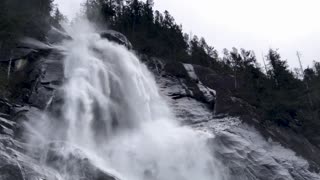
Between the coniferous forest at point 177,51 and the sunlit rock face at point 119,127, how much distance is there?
2.55 m

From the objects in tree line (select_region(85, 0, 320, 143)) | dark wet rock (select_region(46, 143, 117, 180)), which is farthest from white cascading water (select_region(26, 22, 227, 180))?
tree line (select_region(85, 0, 320, 143))

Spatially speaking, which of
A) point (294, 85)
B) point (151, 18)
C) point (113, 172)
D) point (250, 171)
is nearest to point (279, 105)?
point (294, 85)

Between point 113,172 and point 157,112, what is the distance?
41.0ft

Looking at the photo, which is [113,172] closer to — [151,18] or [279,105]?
[279,105]

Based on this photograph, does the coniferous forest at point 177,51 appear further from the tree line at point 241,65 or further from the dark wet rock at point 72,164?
the dark wet rock at point 72,164

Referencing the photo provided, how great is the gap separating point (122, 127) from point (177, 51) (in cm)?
2551

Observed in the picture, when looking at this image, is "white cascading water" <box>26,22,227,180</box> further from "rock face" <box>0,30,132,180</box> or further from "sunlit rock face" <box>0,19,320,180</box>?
"rock face" <box>0,30,132,180</box>

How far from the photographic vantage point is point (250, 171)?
30.5 m

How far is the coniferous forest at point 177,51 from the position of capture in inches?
1622

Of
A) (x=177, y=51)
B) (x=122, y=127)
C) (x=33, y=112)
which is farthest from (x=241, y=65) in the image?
(x=33, y=112)

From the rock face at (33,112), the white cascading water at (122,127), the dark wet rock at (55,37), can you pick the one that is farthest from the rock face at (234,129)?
the rock face at (33,112)

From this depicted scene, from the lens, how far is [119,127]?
3216 centimetres

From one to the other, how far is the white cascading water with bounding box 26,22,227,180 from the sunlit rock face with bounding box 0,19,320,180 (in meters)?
0.08

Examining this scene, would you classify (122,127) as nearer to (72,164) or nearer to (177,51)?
(72,164)
